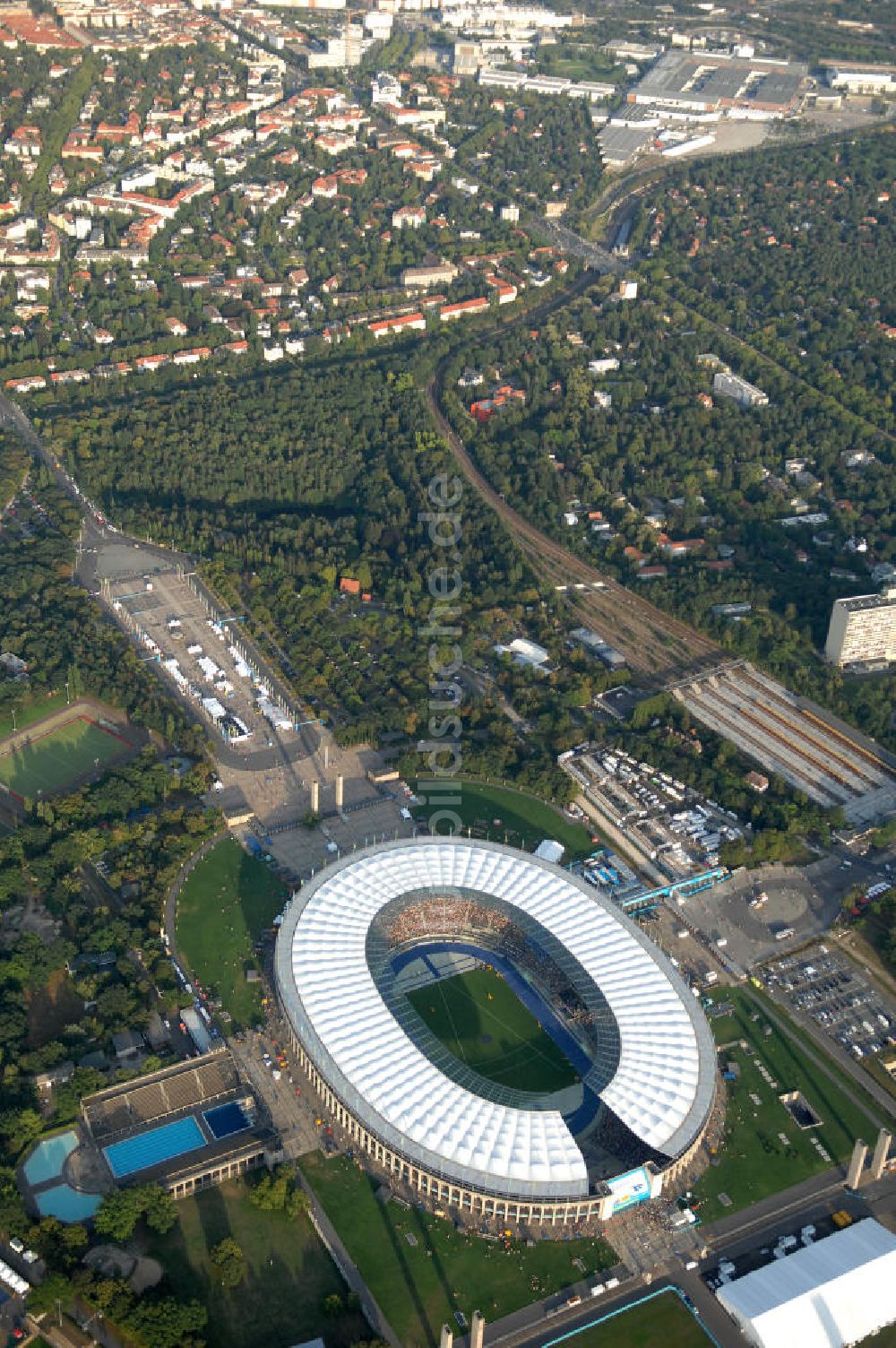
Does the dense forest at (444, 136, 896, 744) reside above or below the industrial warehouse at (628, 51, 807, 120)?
below

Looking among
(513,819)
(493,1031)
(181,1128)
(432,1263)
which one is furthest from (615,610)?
(432,1263)

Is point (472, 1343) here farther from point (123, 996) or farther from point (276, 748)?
point (276, 748)

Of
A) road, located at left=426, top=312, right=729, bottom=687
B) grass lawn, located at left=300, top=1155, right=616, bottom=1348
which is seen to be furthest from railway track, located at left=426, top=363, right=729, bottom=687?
grass lawn, located at left=300, top=1155, right=616, bottom=1348

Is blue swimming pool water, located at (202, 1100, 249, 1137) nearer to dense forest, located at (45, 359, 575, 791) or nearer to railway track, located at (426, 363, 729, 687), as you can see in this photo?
dense forest, located at (45, 359, 575, 791)

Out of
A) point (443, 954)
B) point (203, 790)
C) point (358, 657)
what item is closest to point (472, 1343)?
point (443, 954)

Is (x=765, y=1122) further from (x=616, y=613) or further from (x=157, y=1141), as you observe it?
(x=616, y=613)

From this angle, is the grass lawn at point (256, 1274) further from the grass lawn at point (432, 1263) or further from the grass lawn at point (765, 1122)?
the grass lawn at point (765, 1122)
